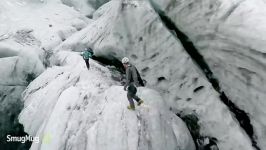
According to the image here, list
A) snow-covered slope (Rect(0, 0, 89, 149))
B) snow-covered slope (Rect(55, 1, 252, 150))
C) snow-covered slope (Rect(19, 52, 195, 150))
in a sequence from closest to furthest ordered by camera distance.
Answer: snow-covered slope (Rect(19, 52, 195, 150)) → snow-covered slope (Rect(55, 1, 252, 150)) → snow-covered slope (Rect(0, 0, 89, 149))

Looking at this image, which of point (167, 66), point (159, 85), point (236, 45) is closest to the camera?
point (236, 45)

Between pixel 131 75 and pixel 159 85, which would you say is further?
pixel 159 85

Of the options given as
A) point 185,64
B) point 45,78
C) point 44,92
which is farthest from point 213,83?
point 45,78

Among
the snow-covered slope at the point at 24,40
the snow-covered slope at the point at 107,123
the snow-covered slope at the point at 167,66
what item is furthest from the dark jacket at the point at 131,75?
the snow-covered slope at the point at 24,40

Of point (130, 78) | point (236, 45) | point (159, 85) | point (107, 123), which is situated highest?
point (159, 85)

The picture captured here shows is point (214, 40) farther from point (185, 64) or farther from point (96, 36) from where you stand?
point (96, 36)

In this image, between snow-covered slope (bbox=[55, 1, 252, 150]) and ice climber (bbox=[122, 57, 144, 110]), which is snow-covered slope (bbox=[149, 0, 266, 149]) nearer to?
snow-covered slope (bbox=[55, 1, 252, 150])

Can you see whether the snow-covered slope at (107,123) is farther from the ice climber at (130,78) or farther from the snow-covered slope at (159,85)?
the ice climber at (130,78)

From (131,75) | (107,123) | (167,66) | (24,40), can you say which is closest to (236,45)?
(167,66)

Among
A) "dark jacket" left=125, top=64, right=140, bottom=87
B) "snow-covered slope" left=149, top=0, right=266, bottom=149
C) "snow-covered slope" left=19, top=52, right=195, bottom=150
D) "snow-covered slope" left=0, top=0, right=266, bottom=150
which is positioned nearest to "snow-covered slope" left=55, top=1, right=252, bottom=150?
"snow-covered slope" left=0, top=0, right=266, bottom=150

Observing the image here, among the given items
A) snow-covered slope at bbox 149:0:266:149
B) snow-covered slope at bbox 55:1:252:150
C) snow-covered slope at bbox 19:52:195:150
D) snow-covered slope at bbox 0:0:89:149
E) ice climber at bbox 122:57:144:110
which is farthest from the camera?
snow-covered slope at bbox 0:0:89:149

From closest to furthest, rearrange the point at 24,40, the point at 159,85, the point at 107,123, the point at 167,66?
the point at 107,123
the point at 167,66
the point at 159,85
the point at 24,40

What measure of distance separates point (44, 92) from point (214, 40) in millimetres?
8731

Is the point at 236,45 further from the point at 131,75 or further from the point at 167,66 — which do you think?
the point at 131,75
